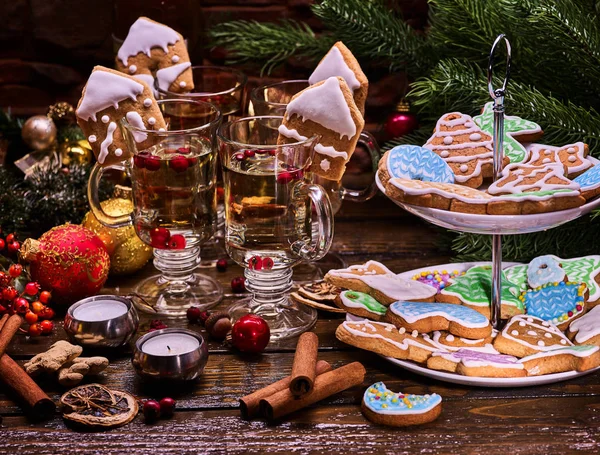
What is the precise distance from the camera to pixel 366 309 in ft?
4.77

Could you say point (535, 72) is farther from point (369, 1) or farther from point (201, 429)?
point (201, 429)

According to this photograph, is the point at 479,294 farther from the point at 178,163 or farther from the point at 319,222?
the point at 178,163

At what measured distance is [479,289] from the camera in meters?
1.49

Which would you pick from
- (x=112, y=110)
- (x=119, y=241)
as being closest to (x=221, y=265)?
(x=119, y=241)

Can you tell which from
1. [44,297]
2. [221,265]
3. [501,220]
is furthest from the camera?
[221,265]

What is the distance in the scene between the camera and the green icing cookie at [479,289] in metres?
1.46

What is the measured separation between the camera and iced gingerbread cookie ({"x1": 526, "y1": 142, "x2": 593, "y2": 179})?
1389 mm

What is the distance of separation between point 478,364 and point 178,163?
0.62 meters

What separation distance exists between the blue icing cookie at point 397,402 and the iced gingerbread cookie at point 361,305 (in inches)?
7.5

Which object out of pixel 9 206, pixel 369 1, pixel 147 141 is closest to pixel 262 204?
pixel 147 141

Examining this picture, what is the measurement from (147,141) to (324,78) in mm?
377

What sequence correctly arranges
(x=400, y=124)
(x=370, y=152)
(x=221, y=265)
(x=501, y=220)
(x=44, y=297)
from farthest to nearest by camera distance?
(x=400, y=124)
(x=221, y=265)
(x=370, y=152)
(x=44, y=297)
(x=501, y=220)

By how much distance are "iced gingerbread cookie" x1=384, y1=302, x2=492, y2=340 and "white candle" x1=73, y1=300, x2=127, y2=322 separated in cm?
47

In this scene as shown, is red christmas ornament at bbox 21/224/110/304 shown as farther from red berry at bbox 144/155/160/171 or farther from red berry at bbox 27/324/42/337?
red berry at bbox 144/155/160/171
